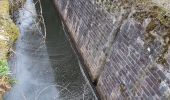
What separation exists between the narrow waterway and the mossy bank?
0.46 meters

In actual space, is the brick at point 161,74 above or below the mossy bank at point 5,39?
above

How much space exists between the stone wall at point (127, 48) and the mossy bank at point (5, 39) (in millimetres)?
2255

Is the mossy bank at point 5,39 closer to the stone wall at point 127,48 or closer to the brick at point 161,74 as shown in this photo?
the stone wall at point 127,48

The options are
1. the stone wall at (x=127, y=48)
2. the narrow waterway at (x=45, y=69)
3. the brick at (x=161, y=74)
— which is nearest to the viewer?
the brick at (x=161, y=74)

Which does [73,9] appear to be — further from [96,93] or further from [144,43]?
[144,43]

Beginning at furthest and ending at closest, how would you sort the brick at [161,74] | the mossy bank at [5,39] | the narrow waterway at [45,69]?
the narrow waterway at [45,69] < the mossy bank at [5,39] < the brick at [161,74]

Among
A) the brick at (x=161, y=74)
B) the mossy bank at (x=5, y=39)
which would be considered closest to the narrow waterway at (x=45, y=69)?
the mossy bank at (x=5, y=39)

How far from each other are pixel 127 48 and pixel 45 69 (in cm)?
351

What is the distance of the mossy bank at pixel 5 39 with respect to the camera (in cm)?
797

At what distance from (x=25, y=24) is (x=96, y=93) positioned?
6173 millimetres

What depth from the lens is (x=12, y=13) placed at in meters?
14.4

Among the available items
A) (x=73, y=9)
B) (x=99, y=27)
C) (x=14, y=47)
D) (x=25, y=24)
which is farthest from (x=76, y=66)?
(x=25, y=24)

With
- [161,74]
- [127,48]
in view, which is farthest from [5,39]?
[161,74]

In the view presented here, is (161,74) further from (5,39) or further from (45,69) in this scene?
(5,39)
